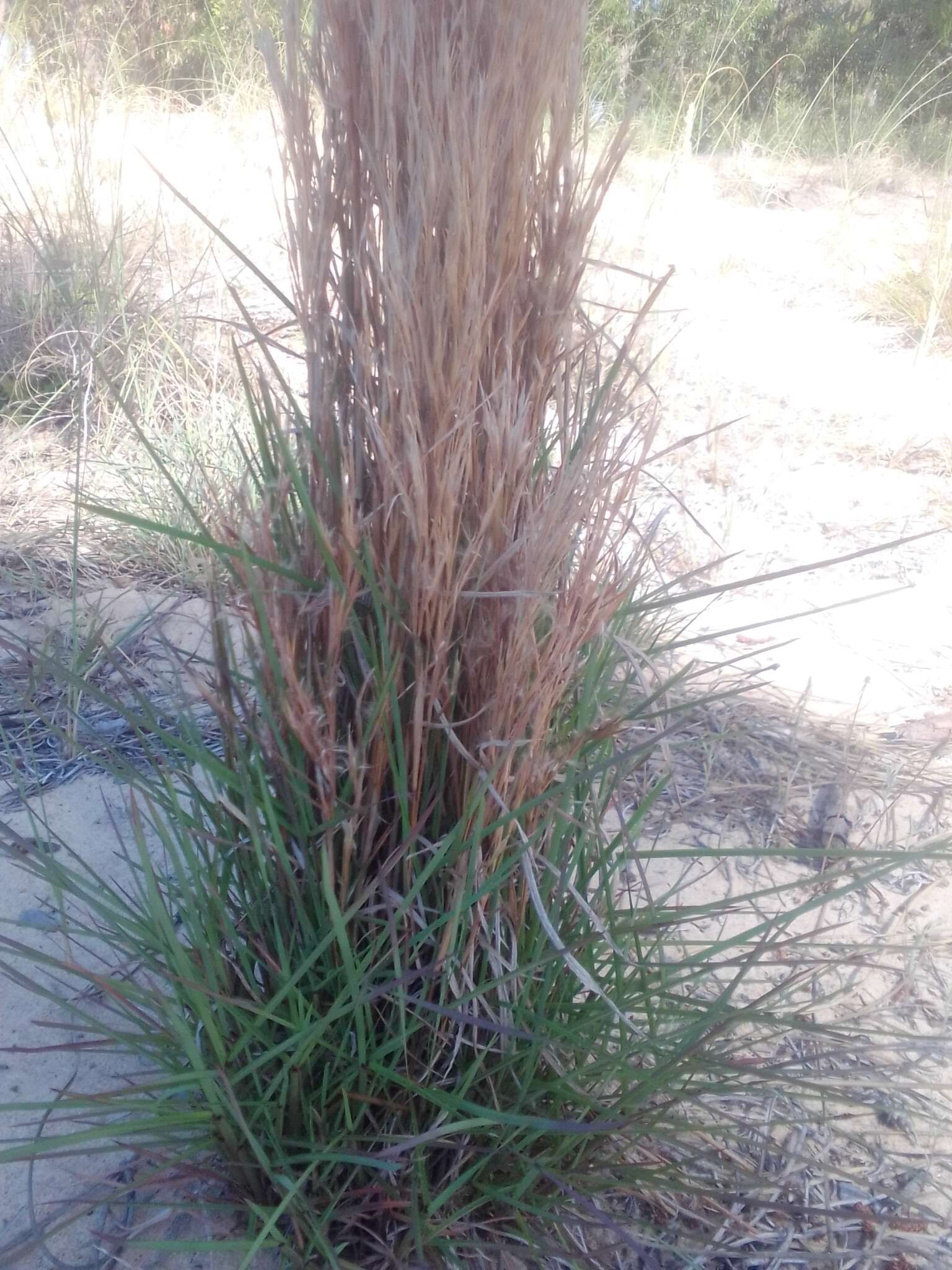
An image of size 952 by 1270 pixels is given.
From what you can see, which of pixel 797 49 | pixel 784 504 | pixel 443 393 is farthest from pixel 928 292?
pixel 797 49

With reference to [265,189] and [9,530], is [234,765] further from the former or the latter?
[265,189]

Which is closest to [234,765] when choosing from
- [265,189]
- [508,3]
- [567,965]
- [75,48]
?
[567,965]

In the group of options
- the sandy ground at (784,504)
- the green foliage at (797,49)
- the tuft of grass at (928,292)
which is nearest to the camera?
the sandy ground at (784,504)

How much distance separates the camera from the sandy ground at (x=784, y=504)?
172 cm

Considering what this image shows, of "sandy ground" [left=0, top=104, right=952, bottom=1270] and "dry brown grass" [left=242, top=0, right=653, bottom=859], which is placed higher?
"dry brown grass" [left=242, top=0, right=653, bottom=859]

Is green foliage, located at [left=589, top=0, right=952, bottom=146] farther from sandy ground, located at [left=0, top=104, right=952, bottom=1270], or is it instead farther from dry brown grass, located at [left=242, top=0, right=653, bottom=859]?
dry brown grass, located at [left=242, top=0, right=653, bottom=859]

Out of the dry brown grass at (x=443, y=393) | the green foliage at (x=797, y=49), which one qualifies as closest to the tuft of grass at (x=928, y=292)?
the green foliage at (x=797, y=49)

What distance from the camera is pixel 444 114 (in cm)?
88

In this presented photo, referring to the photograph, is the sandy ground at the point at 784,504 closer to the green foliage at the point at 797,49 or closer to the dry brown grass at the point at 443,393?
the dry brown grass at the point at 443,393

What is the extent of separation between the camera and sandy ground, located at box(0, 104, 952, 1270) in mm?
1721

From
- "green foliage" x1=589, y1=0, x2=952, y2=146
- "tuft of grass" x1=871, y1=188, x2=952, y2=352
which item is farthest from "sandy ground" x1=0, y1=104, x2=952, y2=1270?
"green foliage" x1=589, y1=0, x2=952, y2=146

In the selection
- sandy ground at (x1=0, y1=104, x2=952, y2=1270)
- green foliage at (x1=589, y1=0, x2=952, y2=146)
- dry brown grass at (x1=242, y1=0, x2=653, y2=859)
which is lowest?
sandy ground at (x1=0, y1=104, x2=952, y2=1270)

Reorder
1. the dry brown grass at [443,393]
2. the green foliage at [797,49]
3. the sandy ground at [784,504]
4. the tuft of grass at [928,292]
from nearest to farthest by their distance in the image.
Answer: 1. the dry brown grass at [443,393]
2. the sandy ground at [784,504]
3. the tuft of grass at [928,292]
4. the green foliage at [797,49]

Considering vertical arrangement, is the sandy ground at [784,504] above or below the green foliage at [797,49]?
below
